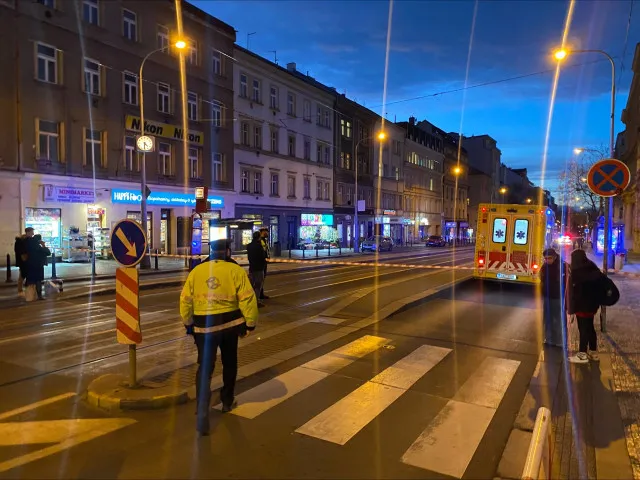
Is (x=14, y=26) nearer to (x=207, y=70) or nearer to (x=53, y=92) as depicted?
(x=53, y=92)

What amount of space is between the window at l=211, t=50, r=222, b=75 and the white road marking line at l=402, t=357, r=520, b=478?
102 feet

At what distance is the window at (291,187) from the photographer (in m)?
41.1

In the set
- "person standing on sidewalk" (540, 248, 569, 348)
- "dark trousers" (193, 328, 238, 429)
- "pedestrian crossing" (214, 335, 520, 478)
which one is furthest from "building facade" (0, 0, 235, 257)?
"person standing on sidewalk" (540, 248, 569, 348)

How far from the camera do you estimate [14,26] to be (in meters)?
22.0

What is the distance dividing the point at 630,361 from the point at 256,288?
772 cm

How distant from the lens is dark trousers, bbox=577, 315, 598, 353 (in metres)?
7.11

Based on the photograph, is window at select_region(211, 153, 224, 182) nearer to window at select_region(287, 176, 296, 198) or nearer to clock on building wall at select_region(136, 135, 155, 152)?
window at select_region(287, 176, 296, 198)

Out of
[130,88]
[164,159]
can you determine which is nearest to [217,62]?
[130,88]

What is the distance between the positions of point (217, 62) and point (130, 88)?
7878 millimetres

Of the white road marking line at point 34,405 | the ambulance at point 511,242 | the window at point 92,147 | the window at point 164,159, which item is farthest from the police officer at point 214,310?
the window at point 164,159

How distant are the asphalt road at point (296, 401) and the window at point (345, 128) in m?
39.8

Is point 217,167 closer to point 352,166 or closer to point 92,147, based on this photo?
point 92,147

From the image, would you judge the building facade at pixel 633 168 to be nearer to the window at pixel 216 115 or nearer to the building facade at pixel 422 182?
the building facade at pixel 422 182

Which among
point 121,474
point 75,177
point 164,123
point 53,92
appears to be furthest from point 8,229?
point 121,474
